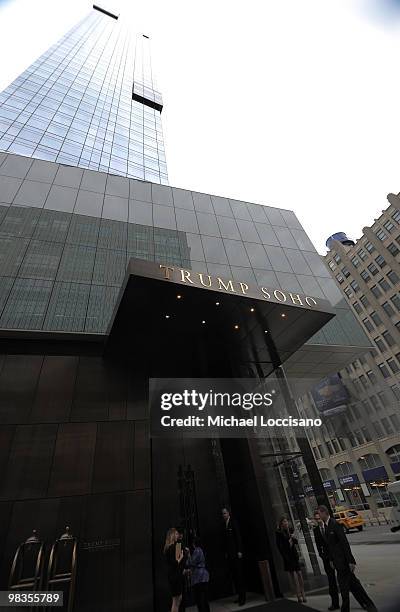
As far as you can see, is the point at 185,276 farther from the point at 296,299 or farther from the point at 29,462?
the point at 29,462

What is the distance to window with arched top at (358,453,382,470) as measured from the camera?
41.5m

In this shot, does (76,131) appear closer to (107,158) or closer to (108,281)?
(107,158)

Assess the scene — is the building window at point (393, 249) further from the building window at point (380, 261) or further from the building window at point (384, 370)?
the building window at point (384, 370)

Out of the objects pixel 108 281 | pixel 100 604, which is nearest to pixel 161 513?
pixel 100 604

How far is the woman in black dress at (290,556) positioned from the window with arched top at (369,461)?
4360 centimetres

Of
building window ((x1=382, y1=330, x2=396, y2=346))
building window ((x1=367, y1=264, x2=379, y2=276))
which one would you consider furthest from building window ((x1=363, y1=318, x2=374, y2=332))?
building window ((x1=367, y1=264, x2=379, y2=276))

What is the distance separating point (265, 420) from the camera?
11.0 meters

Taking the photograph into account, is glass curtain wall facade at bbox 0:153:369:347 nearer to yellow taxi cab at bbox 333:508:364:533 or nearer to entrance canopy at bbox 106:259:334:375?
entrance canopy at bbox 106:259:334:375

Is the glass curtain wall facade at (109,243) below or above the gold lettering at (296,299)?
above

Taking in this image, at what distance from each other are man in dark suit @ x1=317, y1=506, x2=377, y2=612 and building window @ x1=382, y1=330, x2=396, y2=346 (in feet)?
161

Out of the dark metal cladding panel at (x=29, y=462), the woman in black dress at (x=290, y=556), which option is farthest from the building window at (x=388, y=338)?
the dark metal cladding panel at (x=29, y=462)

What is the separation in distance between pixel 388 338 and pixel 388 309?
491 centimetres

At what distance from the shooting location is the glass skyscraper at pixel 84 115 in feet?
69.5

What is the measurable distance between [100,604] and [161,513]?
7.69 ft
